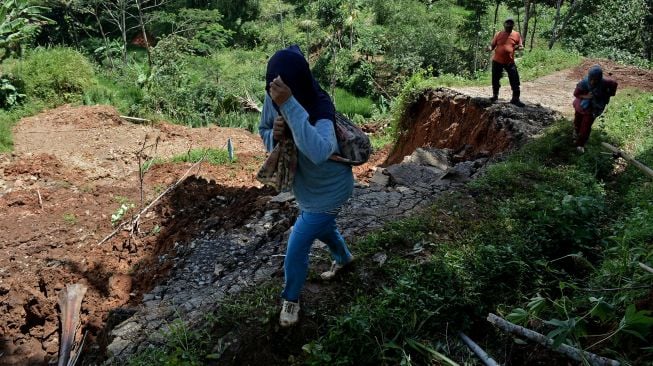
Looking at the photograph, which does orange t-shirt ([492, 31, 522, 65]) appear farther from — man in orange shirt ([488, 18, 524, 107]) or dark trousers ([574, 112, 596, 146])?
dark trousers ([574, 112, 596, 146])

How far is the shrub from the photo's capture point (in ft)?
38.1

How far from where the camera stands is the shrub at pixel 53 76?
11.6 meters

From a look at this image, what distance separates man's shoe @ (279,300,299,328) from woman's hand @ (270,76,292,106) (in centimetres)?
139

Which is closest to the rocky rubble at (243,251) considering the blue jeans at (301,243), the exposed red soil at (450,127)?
the blue jeans at (301,243)

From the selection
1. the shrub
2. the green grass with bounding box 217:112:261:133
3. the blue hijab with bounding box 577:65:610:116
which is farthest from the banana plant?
the blue hijab with bounding box 577:65:610:116

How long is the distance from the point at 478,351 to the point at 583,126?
4071mm

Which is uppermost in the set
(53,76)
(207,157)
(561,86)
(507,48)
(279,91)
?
(279,91)

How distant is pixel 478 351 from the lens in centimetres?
285

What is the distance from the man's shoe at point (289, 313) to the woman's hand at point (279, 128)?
1149 millimetres

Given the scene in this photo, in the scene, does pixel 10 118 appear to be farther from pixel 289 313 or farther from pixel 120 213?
pixel 289 313

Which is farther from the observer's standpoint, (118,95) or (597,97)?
(118,95)

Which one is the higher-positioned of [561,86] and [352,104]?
[561,86]

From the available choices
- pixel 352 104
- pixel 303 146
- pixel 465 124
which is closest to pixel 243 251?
pixel 303 146

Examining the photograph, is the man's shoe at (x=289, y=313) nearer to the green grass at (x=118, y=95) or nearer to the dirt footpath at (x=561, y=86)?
the dirt footpath at (x=561, y=86)
